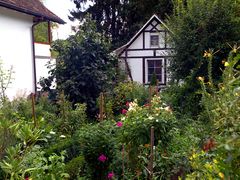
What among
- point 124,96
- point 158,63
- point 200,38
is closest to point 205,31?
point 200,38

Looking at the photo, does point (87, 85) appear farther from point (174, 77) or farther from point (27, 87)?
point (27, 87)

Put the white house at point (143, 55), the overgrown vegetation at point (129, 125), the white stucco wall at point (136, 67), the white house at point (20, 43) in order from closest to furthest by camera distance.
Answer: the overgrown vegetation at point (129, 125)
the white house at point (20, 43)
the white house at point (143, 55)
the white stucco wall at point (136, 67)

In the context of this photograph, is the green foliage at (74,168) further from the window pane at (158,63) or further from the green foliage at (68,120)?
the window pane at (158,63)

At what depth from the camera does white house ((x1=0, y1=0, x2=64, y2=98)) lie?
9812 millimetres

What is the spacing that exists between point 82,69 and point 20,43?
4302 millimetres

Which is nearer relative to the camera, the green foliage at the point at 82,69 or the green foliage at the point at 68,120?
the green foliage at the point at 68,120

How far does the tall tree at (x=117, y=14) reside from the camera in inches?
877

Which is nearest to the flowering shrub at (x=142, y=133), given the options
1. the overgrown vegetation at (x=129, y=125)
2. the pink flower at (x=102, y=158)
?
the overgrown vegetation at (x=129, y=125)

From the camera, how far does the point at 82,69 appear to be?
7688 millimetres

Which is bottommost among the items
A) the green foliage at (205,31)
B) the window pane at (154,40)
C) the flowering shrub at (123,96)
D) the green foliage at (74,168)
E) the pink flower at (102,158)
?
the green foliage at (74,168)

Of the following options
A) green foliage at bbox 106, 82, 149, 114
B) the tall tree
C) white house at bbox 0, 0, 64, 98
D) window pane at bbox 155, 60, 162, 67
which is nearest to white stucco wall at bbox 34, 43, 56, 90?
white house at bbox 0, 0, 64, 98

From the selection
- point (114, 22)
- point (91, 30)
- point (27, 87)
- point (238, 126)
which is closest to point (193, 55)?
point (91, 30)

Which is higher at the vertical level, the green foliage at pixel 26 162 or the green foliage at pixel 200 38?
the green foliage at pixel 200 38

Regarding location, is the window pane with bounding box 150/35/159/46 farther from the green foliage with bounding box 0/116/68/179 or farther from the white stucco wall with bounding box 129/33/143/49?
the green foliage with bounding box 0/116/68/179
